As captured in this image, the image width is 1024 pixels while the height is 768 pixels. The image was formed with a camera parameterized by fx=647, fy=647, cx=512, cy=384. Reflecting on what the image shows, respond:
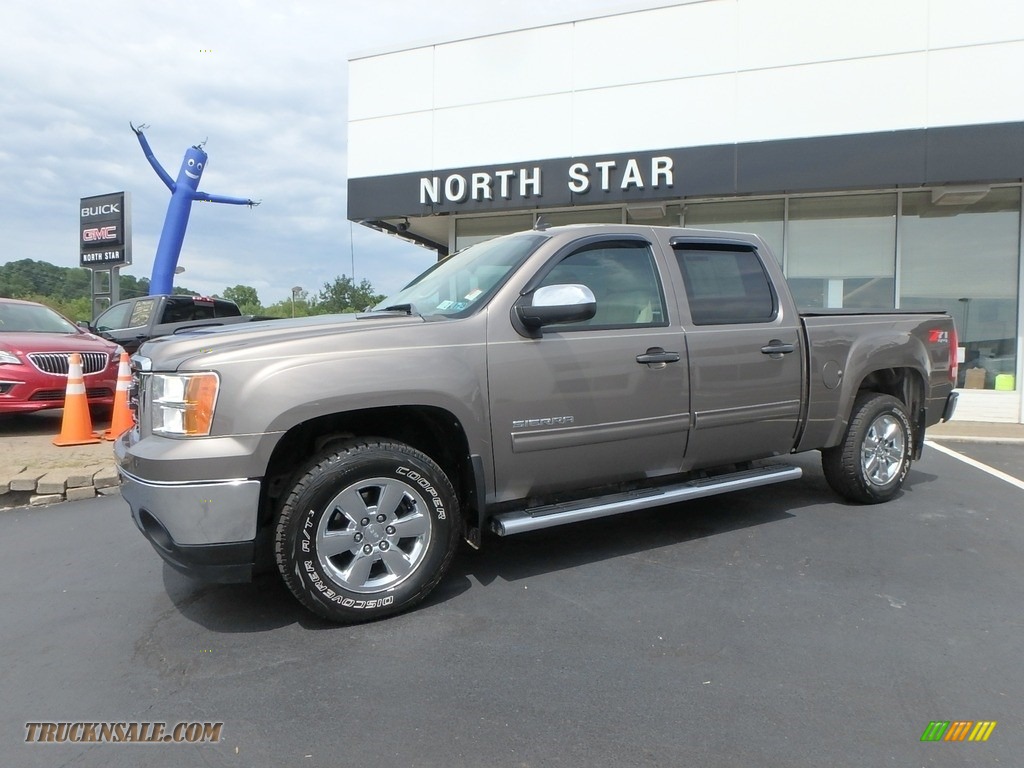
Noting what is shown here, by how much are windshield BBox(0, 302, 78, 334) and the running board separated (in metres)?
7.39

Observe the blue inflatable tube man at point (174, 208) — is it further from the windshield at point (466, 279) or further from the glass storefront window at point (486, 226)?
the windshield at point (466, 279)

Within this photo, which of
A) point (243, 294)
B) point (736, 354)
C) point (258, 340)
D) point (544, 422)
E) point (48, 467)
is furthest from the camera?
point (243, 294)

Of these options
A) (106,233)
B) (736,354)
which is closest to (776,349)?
(736,354)

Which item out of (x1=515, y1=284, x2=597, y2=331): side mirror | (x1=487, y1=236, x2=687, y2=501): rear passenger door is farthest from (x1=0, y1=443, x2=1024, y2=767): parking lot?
(x1=515, y1=284, x2=597, y2=331): side mirror

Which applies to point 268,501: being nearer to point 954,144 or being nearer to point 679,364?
point 679,364

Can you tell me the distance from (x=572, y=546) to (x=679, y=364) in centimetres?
130

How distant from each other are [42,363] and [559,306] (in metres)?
6.56

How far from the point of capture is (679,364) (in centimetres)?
374

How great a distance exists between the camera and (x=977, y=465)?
21.1 feet

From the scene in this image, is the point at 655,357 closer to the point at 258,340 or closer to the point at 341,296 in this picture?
the point at 258,340

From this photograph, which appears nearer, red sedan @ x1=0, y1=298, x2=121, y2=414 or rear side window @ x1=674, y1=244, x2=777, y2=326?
rear side window @ x1=674, y1=244, x2=777, y2=326

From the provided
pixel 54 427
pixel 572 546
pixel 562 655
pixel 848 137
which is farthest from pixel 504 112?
pixel 562 655

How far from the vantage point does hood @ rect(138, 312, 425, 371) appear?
2.82 metres

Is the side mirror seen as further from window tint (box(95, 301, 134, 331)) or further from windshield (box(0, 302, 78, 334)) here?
window tint (box(95, 301, 134, 331))
